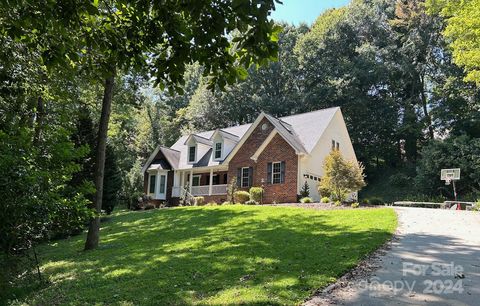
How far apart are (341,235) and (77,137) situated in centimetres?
1502

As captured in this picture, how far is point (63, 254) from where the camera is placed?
11773mm

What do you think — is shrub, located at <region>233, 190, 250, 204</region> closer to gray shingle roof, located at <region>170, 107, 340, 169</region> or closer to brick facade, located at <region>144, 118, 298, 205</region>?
brick facade, located at <region>144, 118, 298, 205</region>

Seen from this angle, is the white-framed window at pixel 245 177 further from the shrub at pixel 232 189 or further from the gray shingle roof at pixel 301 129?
the gray shingle roof at pixel 301 129

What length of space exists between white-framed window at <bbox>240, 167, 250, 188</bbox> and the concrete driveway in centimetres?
1532

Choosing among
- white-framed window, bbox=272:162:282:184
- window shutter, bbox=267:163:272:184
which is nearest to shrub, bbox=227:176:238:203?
window shutter, bbox=267:163:272:184

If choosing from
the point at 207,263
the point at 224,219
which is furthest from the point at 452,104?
the point at 207,263

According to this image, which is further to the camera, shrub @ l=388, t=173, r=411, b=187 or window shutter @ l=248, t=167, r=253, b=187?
shrub @ l=388, t=173, r=411, b=187

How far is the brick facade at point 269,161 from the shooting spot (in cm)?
2331

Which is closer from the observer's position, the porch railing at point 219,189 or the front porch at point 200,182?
the porch railing at point 219,189

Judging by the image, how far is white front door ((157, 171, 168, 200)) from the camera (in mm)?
31547

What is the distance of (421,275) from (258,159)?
61.3 feet

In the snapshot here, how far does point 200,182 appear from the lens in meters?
30.5

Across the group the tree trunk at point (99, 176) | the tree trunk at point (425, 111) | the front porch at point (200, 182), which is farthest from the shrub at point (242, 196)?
the tree trunk at point (425, 111)

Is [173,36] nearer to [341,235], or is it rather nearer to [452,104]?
Answer: [341,235]
